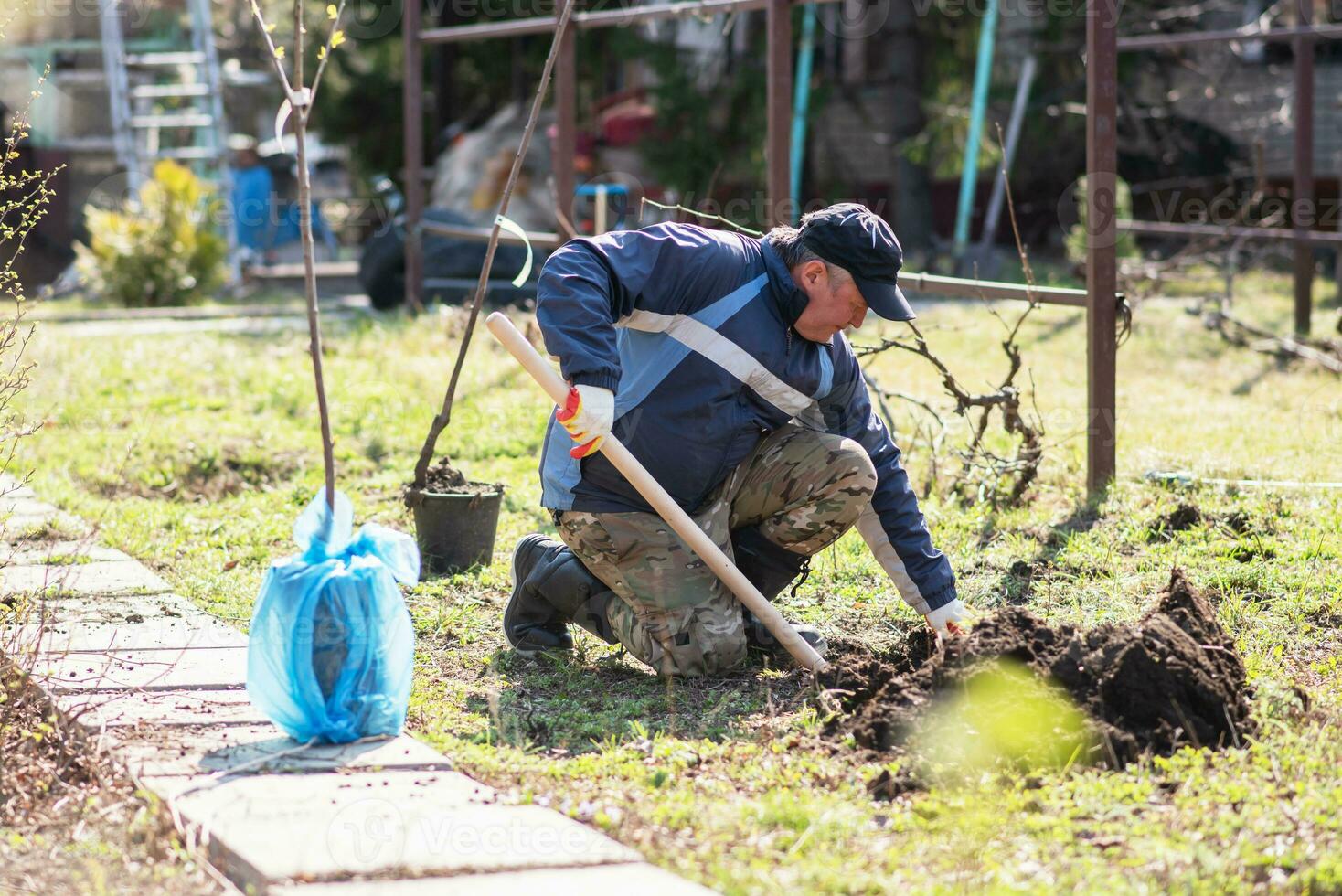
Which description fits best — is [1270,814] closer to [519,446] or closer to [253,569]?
[253,569]

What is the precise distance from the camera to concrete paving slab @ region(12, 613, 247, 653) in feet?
12.9

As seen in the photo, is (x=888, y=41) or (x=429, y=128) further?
(x=429, y=128)

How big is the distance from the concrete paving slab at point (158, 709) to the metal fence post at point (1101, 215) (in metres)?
3.26

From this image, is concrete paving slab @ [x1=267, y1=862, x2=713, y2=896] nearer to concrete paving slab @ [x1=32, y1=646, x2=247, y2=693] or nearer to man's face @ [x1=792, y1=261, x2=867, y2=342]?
concrete paving slab @ [x1=32, y1=646, x2=247, y2=693]

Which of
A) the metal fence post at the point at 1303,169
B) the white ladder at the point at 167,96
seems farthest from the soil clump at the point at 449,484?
the white ladder at the point at 167,96

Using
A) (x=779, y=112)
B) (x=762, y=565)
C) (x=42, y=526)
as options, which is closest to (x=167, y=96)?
(x=779, y=112)

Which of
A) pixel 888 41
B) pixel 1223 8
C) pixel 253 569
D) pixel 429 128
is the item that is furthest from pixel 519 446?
pixel 429 128

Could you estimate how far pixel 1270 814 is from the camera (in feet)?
9.10

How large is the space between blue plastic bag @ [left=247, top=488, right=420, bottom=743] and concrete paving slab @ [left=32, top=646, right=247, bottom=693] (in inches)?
19.2

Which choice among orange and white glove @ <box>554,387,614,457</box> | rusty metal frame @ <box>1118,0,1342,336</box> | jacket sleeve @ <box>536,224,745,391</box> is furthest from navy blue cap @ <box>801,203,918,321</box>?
rusty metal frame @ <box>1118,0,1342,336</box>

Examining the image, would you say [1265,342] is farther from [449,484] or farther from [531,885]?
[531,885]

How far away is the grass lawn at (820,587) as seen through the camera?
2.74 m

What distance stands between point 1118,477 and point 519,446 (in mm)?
2582

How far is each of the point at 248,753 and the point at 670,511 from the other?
113cm
